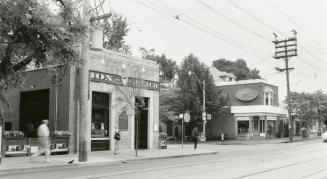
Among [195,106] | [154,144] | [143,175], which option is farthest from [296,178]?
[195,106]

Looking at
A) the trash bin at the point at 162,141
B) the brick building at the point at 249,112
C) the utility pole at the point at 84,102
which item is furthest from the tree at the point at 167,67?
the utility pole at the point at 84,102

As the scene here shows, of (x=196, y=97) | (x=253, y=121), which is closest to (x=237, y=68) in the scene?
(x=253, y=121)

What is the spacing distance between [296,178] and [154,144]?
Result: 17.0 metres

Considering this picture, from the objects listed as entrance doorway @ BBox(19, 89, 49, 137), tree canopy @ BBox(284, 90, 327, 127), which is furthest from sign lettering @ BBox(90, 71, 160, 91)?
tree canopy @ BBox(284, 90, 327, 127)

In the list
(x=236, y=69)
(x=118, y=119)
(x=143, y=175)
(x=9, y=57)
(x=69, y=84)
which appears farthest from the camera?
(x=236, y=69)

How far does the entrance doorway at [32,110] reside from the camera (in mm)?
25047

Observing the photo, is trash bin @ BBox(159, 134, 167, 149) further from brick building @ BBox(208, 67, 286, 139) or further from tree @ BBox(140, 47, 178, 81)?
tree @ BBox(140, 47, 178, 81)

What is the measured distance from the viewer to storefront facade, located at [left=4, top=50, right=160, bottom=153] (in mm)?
23281

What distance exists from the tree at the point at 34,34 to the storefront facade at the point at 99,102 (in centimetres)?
558

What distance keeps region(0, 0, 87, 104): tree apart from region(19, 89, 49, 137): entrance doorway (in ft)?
23.4

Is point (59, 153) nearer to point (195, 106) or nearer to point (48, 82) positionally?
point (48, 82)

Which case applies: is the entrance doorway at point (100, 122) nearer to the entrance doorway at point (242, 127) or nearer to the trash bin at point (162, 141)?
the trash bin at point (162, 141)

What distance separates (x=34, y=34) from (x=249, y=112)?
35801mm

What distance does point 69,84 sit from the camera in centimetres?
2336
